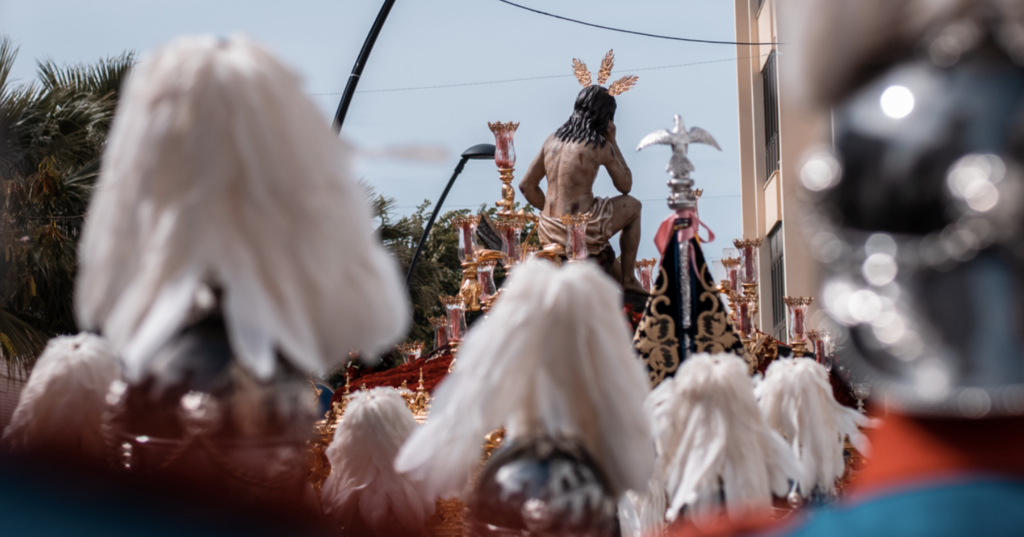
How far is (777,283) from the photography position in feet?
66.6

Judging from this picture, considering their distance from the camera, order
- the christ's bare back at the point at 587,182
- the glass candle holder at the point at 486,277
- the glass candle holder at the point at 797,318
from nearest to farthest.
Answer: the glass candle holder at the point at 486,277 < the glass candle holder at the point at 797,318 < the christ's bare back at the point at 587,182

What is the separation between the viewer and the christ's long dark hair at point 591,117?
9367mm

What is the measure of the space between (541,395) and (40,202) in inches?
345

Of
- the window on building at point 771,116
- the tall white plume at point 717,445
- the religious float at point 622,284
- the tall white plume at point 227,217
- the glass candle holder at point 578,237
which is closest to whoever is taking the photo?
the tall white plume at point 227,217

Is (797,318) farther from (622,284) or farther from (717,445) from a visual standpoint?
(717,445)

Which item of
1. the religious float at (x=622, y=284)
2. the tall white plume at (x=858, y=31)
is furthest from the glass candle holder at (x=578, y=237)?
the tall white plume at (x=858, y=31)

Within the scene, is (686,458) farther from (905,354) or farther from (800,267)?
(800,267)

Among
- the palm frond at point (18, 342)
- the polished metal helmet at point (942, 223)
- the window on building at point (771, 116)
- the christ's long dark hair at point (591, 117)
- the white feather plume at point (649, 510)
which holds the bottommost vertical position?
the white feather plume at point (649, 510)

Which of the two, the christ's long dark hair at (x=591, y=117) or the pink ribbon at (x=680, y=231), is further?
the christ's long dark hair at (x=591, y=117)

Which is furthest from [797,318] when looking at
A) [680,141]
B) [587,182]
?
[680,141]

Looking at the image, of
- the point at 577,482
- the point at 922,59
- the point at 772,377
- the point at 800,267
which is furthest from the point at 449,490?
the point at 800,267

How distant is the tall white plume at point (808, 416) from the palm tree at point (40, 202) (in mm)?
6810

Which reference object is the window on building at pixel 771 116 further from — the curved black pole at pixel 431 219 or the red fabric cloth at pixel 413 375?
the red fabric cloth at pixel 413 375

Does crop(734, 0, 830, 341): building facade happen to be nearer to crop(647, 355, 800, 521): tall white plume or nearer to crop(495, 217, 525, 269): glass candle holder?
crop(495, 217, 525, 269): glass candle holder
